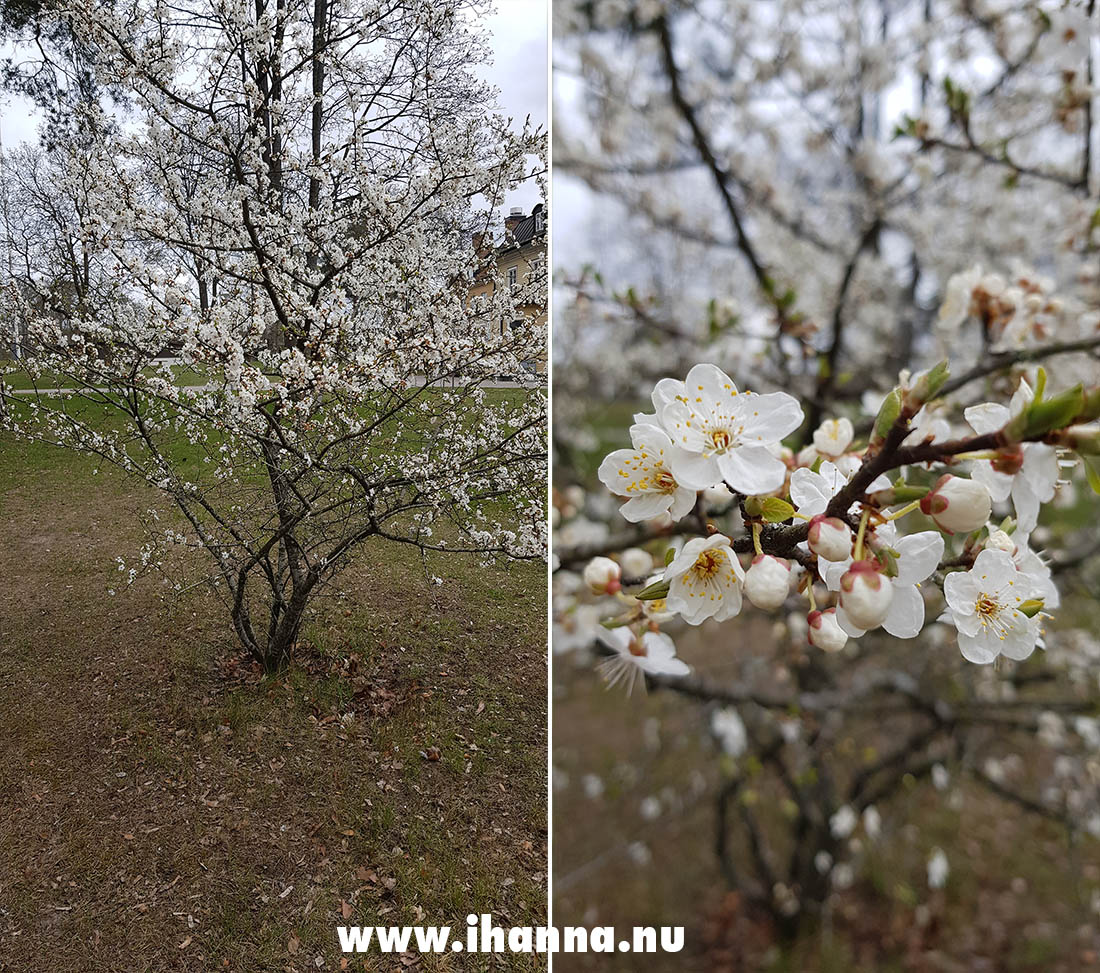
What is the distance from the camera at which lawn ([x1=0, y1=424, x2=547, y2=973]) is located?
4.23 feet

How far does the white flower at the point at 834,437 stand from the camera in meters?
0.39

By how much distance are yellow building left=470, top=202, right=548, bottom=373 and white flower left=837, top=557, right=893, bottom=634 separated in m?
1.40

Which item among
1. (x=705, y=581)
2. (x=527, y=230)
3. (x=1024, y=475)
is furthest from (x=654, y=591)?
(x=527, y=230)

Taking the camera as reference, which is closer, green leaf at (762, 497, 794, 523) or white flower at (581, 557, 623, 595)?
green leaf at (762, 497, 794, 523)

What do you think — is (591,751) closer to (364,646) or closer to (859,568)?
(364,646)

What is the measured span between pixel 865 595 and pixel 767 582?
0.04 metres

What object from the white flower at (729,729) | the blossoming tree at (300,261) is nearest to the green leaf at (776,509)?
the white flower at (729,729)

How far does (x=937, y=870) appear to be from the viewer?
4.76ft

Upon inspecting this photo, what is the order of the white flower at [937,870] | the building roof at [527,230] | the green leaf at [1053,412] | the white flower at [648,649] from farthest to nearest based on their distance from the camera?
1. the building roof at [527,230]
2. the white flower at [937,870]
3. the white flower at [648,649]
4. the green leaf at [1053,412]

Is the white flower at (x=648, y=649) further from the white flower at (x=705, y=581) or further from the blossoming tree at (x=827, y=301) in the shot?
the white flower at (x=705, y=581)

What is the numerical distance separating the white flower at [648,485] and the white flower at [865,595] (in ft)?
0.27

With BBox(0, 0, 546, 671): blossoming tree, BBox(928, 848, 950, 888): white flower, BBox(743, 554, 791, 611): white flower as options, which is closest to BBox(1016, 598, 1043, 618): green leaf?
BBox(743, 554, 791, 611): white flower

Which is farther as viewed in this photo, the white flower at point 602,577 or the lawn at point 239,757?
the lawn at point 239,757

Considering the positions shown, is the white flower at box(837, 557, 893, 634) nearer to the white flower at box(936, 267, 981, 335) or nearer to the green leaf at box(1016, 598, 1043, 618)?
the green leaf at box(1016, 598, 1043, 618)
